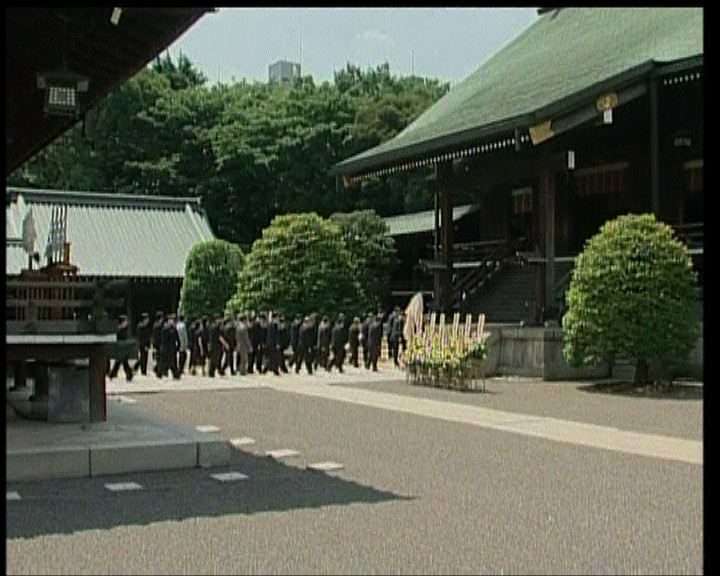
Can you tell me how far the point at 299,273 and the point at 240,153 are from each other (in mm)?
17431

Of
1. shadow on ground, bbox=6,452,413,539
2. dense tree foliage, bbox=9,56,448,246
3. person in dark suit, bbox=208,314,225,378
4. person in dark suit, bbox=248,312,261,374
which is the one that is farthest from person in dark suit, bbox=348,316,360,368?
dense tree foliage, bbox=9,56,448,246

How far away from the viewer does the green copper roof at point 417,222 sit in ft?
102

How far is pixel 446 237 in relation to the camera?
24.9 metres

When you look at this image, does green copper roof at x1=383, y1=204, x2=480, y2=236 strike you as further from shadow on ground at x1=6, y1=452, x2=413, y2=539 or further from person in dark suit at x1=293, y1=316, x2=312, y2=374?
shadow on ground at x1=6, y1=452, x2=413, y2=539

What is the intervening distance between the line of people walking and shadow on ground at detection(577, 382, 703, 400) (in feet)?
22.3

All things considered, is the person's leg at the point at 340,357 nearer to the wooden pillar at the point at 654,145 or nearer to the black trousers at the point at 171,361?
the black trousers at the point at 171,361

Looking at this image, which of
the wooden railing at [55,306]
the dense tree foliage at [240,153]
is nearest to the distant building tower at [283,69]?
the dense tree foliage at [240,153]

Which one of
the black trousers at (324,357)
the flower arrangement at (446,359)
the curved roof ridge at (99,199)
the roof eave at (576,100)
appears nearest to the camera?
the flower arrangement at (446,359)

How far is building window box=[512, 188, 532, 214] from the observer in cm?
2784

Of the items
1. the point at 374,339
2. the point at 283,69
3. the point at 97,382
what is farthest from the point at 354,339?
the point at 283,69

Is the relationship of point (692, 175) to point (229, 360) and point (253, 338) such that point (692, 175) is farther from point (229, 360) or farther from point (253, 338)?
point (229, 360)

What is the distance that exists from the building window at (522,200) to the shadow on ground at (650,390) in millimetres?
9726

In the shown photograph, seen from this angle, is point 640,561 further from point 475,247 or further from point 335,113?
point 335,113

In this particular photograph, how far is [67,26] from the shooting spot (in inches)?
370
